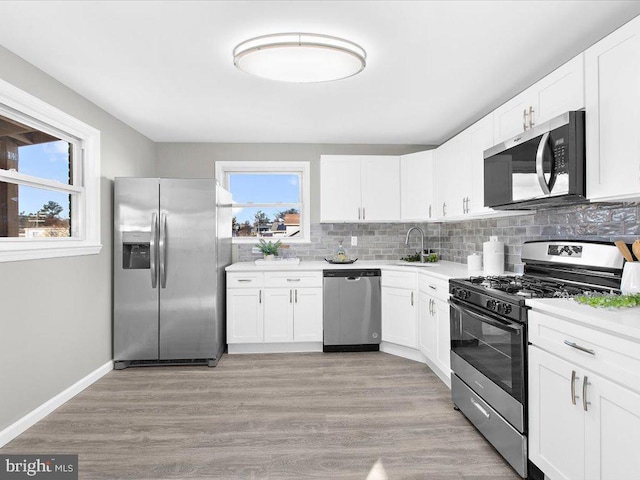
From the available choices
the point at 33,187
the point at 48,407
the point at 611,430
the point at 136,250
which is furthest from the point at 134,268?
the point at 611,430

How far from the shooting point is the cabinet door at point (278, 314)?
420 centimetres

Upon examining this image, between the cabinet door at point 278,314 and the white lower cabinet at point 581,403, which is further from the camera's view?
the cabinet door at point 278,314

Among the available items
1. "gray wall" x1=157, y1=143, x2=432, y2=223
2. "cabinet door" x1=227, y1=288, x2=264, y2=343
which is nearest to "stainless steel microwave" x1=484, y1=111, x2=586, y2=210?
"cabinet door" x1=227, y1=288, x2=264, y2=343

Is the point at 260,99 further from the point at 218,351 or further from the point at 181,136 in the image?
the point at 218,351

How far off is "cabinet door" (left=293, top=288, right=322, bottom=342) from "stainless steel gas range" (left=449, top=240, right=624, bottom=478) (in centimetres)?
171

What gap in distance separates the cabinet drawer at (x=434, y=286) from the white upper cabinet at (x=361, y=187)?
1064 millimetres

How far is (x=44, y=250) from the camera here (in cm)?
273

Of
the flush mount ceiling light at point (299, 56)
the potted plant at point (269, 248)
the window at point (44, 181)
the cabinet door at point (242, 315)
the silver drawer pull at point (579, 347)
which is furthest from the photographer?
the potted plant at point (269, 248)

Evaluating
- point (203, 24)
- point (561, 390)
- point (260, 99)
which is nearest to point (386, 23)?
point (203, 24)

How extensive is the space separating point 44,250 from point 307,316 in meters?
2.45

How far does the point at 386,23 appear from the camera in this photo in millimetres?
2137

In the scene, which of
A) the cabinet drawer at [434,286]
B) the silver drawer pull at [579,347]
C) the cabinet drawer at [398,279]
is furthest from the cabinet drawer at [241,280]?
the silver drawer pull at [579,347]

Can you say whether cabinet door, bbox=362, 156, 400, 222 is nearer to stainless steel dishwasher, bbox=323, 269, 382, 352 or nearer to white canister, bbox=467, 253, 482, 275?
stainless steel dishwasher, bbox=323, 269, 382, 352

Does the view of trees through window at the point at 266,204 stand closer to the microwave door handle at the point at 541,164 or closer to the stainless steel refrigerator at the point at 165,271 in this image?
the stainless steel refrigerator at the point at 165,271
